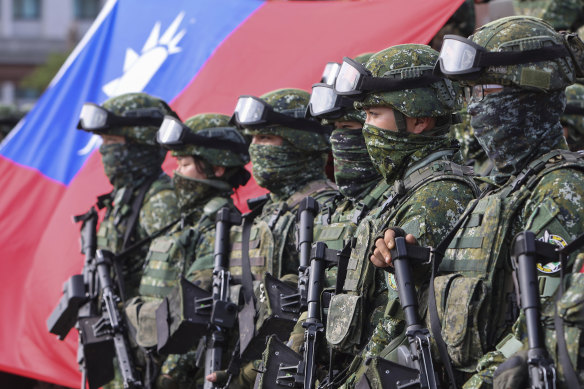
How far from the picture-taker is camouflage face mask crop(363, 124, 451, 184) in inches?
213

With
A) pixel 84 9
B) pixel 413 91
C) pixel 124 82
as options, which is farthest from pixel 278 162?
pixel 84 9

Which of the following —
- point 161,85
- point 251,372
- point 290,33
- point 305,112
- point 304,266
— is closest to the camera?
point 304,266

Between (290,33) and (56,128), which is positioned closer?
(290,33)

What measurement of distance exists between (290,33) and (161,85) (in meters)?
1.54

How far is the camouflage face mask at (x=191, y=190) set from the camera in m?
8.19

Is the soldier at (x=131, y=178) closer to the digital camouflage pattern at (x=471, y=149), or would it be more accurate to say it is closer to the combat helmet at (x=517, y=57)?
the digital camouflage pattern at (x=471, y=149)

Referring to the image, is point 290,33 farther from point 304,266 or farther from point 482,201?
point 482,201

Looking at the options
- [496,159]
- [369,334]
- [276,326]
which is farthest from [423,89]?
[276,326]

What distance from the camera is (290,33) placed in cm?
1015

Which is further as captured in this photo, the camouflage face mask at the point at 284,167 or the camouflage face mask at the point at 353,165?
the camouflage face mask at the point at 284,167

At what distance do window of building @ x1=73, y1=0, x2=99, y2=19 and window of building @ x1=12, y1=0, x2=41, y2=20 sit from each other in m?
2.27

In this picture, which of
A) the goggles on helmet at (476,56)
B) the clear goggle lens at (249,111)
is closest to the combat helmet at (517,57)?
the goggles on helmet at (476,56)

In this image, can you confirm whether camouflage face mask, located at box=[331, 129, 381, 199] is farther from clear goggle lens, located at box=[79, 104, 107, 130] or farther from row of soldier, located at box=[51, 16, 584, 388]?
clear goggle lens, located at box=[79, 104, 107, 130]

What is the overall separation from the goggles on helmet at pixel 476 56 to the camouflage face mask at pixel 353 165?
1384 millimetres
